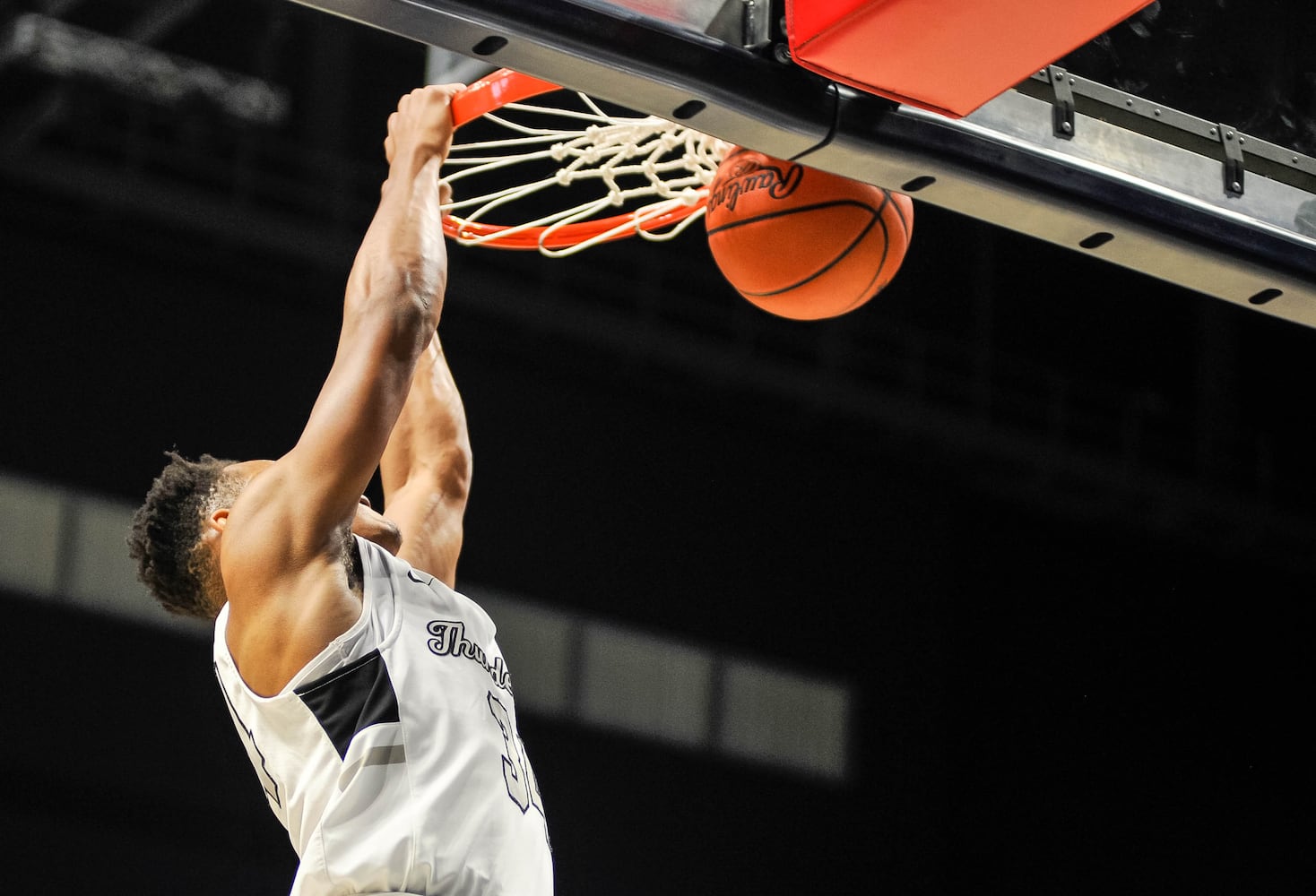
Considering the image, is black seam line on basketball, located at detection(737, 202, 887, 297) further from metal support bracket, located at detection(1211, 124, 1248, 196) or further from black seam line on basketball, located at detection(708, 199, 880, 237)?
metal support bracket, located at detection(1211, 124, 1248, 196)

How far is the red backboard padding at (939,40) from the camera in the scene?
1948 millimetres

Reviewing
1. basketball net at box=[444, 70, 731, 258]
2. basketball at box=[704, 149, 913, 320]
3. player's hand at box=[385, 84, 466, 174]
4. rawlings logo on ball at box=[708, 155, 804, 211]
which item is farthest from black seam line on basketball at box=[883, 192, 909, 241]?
player's hand at box=[385, 84, 466, 174]

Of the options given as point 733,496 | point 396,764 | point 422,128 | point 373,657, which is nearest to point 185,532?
point 373,657

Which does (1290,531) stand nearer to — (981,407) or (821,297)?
(981,407)

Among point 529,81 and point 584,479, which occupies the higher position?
point 529,81

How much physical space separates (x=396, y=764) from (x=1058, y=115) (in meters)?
1.37

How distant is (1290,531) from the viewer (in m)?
8.04

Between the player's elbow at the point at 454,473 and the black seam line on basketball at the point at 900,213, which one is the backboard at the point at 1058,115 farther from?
the player's elbow at the point at 454,473

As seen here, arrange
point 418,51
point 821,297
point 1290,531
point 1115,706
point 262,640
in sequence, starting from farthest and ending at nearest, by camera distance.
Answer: point 1290,531
point 1115,706
point 418,51
point 821,297
point 262,640

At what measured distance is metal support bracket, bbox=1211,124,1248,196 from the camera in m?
2.50

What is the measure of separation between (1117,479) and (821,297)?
5448 millimetres

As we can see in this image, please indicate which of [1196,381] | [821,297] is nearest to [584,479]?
[1196,381]

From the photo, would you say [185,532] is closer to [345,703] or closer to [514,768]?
[345,703]

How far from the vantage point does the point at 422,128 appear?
2.43 meters
